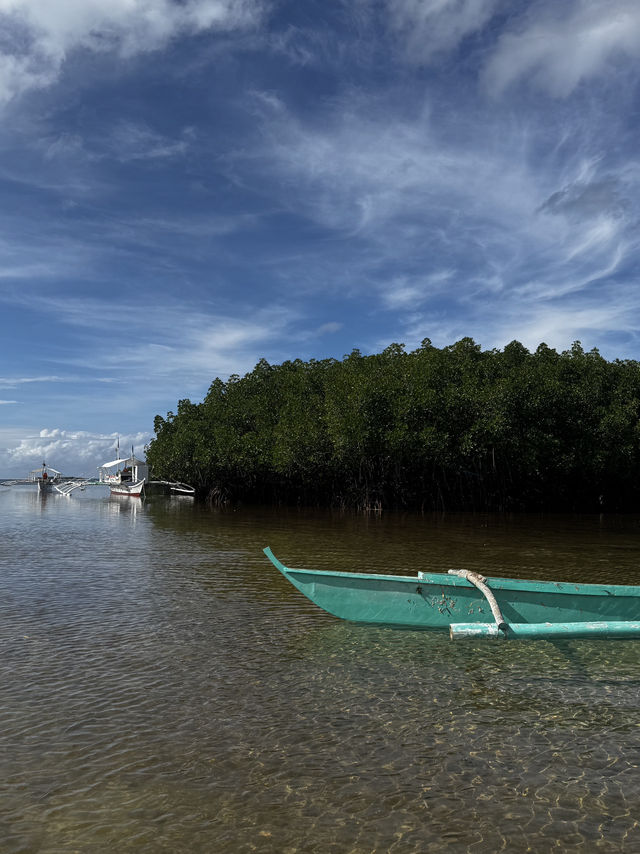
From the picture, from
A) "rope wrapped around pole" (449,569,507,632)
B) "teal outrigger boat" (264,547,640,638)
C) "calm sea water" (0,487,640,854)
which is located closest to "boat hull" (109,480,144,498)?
"calm sea water" (0,487,640,854)

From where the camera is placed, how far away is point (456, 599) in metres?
9.92

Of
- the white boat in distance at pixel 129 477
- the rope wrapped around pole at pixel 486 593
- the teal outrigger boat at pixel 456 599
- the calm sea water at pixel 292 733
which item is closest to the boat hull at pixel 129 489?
the white boat in distance at pixel 129 477

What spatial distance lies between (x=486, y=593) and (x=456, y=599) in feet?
2.27

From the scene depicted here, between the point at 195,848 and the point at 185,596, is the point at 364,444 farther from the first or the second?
the point at 195,848

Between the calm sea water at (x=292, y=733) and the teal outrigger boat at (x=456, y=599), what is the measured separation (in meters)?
0.33

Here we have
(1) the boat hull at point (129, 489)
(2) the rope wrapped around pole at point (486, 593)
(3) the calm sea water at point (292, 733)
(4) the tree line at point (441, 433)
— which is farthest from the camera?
(1) the boat hull at point (129, 489)

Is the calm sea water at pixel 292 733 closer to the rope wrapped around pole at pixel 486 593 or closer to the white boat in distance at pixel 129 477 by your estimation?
the rope wrapped around pole at pixel 486 593

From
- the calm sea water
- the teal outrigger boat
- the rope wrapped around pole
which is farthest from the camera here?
the teal outrigger boat

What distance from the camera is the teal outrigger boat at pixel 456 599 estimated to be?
9664 millimetres

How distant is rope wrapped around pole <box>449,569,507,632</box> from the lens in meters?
8.40

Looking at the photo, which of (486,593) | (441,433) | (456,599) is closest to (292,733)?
(486,593)

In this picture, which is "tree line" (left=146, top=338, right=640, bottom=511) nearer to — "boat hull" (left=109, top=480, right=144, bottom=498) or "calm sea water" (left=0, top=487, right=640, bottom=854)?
"boat hull" (left=109, top=480, right=144, bottom=498)

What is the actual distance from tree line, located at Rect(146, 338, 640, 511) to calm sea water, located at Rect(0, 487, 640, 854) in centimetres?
2448

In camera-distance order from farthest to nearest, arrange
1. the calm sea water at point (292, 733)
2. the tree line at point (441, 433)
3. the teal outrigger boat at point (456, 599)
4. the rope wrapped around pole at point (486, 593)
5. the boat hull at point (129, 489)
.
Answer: the boat hull at point (129, 489) < the tree line at point (441, 433) < the teal outrigger boat at point (456, 599) < the rope wrapped around pole at point (486, 593) < the calm sea water at point (292, 733)
